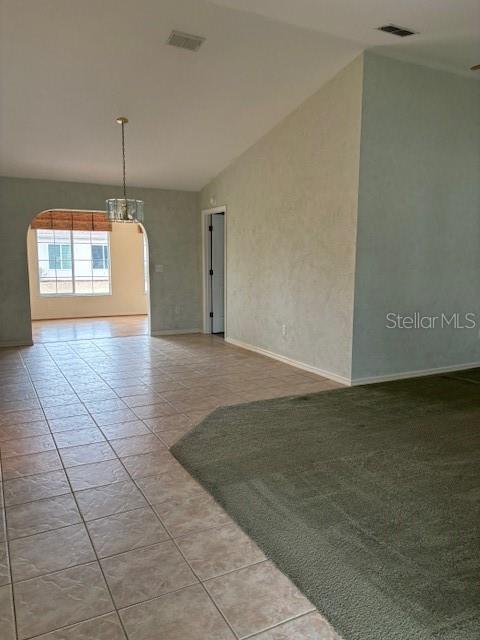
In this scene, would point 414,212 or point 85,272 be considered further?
point 85,272

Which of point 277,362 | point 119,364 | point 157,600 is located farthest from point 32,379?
point 157,600

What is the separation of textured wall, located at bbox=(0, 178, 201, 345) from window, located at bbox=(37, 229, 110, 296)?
2.99m

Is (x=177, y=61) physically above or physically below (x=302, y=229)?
above

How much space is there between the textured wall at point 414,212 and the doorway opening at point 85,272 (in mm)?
5604

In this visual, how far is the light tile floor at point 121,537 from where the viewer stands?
163cm

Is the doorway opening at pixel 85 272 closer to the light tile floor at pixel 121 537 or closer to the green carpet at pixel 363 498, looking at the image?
the light tile floor at pixel 121 537

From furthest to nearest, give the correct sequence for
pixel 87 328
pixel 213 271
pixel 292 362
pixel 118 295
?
pixel 118 295, pixel 87 328, pixel 213 271, pixel 292 362

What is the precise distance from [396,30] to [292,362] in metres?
3.55

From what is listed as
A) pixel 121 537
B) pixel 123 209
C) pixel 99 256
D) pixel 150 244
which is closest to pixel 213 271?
pixel 150 244

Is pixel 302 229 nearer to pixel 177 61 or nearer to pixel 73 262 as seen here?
pixel 177 61

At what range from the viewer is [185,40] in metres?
3.88

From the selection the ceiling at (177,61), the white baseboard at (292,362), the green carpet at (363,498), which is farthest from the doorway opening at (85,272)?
the green carpet at (363,498)

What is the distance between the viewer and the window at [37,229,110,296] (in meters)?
9.71

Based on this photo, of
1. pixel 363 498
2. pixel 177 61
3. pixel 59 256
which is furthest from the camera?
pixel 59 256
